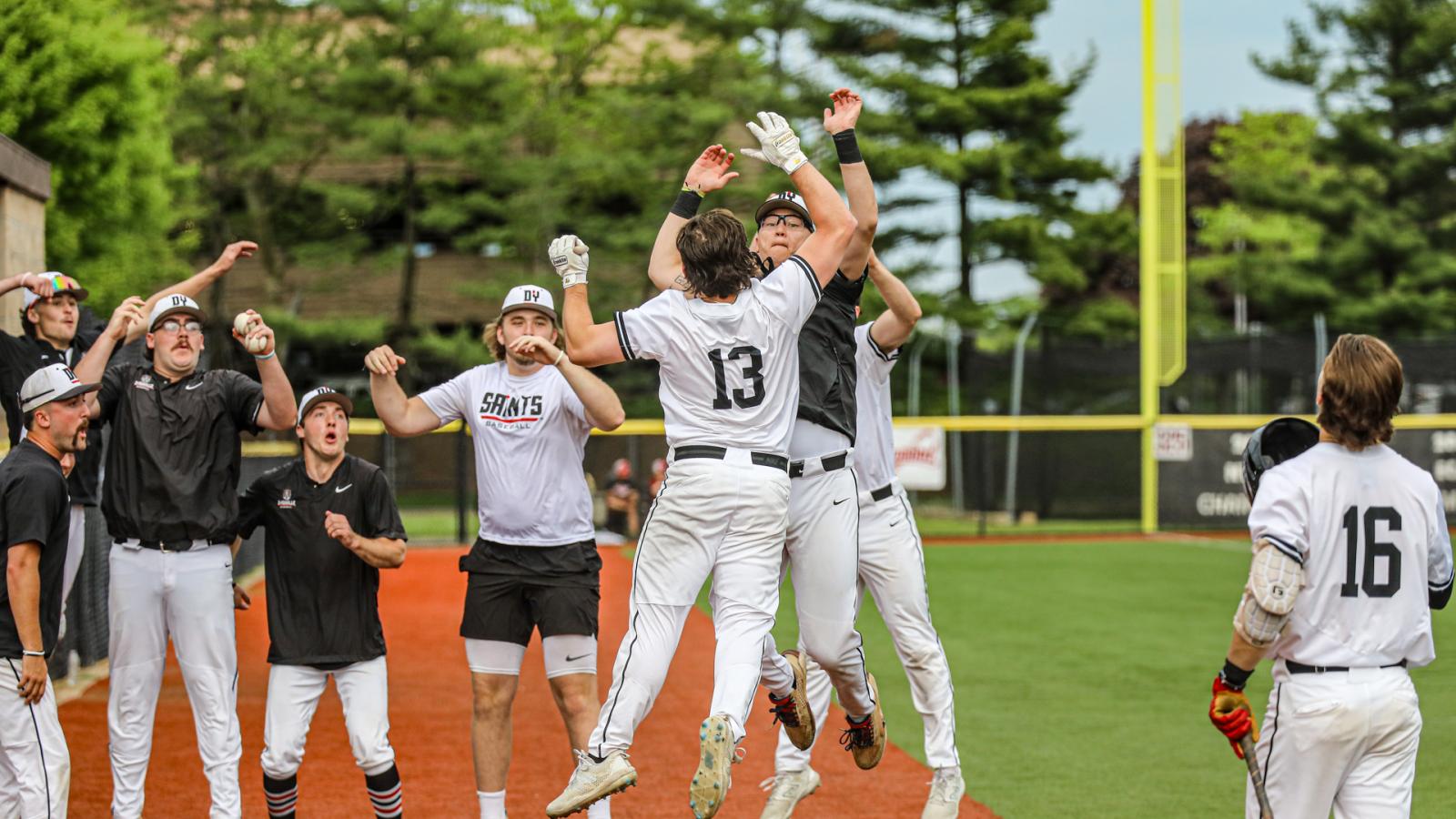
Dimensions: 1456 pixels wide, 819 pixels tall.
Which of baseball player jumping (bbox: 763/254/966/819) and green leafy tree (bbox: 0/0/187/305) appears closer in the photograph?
baseball player jumping (bbox: 763/254/966/819)

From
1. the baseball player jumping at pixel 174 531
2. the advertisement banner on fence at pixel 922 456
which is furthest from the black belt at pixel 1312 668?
the advertisement banner on fence at pixel 922 456

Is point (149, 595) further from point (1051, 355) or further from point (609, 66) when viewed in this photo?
point (609, 66)

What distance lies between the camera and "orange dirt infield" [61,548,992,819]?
6.75 meters

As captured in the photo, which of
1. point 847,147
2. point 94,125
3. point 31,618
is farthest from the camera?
point 94,125

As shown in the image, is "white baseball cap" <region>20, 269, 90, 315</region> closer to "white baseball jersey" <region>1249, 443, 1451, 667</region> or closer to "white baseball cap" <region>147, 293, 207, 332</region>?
"white baseball cap" <region>147, 293, 207, 332</region>

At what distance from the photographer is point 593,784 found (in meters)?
4.85

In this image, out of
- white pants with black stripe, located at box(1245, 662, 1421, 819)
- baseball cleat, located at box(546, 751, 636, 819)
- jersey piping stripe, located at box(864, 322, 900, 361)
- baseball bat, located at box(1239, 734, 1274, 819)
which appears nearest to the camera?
white pants with black stripe, located at box(1245, 662, 1421, 819)

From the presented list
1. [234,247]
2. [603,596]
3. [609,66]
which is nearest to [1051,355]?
[603,596]

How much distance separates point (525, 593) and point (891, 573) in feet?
4.99

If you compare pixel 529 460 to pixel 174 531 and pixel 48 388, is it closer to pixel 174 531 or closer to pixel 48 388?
pixel 174 531

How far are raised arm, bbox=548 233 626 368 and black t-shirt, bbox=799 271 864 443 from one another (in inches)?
35.4

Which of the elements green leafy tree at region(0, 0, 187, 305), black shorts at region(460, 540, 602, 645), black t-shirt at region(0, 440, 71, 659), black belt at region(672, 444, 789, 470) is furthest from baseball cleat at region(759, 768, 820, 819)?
green leafy tree at region(0, 0, 187, 305)

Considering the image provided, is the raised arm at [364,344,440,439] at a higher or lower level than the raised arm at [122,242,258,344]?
lower

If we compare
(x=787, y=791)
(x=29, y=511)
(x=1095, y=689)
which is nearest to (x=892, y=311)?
(x=787, y=791)
